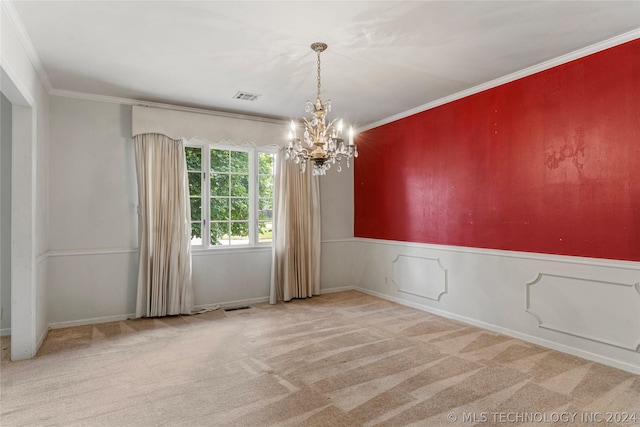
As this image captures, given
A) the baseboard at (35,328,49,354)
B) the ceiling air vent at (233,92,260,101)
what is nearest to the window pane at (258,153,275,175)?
the ceiling air vent at (233,92,260,101)

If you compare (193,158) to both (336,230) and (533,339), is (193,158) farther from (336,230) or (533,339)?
(533,339)

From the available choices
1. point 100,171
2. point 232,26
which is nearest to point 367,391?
point 232,26

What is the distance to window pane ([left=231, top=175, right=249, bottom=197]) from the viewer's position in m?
5.34

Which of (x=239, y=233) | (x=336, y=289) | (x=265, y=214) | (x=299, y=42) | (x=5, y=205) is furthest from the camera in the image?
(x=336, y=289)

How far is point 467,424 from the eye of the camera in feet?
7.43

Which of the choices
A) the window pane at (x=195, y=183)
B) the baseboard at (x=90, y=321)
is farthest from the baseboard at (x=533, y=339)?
the baseboard at (x=90, y=321)

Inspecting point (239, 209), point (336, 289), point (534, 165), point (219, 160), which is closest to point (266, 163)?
point (219, 160)

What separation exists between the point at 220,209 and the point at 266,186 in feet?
2.58

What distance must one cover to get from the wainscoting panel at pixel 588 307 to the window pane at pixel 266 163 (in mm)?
3740

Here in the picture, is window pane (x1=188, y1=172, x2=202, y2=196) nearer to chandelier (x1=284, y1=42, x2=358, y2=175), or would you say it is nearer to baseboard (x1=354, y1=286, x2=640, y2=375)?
chandelier (x1=284, y1=42, x2=358, y2=175)

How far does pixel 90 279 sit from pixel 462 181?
467 cm

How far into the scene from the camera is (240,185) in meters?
5.40

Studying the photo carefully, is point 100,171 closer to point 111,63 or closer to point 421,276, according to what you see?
point 111,63

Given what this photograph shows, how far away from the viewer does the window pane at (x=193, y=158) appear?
16.5ft
